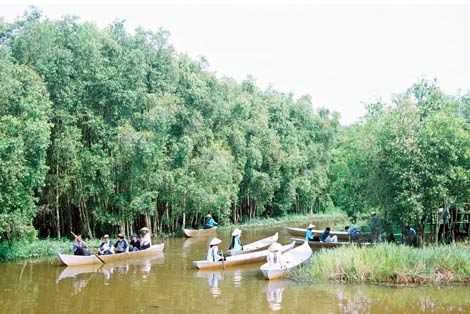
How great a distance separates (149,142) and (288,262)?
43.0ft

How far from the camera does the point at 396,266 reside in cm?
1562

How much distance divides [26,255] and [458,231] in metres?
19.8

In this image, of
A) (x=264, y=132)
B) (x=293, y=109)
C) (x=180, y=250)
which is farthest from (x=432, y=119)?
(x=293, y=109)

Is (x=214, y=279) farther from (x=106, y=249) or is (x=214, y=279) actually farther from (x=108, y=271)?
(x=106, y=249)

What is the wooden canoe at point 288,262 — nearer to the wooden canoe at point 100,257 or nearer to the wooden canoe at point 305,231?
the wooden canoe at point 100,257

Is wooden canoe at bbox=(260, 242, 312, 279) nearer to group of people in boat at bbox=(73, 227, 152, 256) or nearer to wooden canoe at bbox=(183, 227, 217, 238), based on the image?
group of people in boat at bbox=(73, 227, 152, 256)

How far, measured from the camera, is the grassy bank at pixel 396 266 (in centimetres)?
1548

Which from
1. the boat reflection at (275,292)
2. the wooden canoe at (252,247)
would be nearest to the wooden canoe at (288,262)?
the boat reflection at (275,292)

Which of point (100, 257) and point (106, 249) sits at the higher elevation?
point (106, 249)

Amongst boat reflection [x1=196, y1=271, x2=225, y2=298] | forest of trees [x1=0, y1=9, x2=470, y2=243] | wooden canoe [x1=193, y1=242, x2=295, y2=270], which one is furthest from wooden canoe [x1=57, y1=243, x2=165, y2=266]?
boat reflection [x1=196, y1=271, x2=225, y2=298]

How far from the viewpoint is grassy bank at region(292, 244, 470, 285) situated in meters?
15.5

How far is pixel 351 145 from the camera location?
21312mm

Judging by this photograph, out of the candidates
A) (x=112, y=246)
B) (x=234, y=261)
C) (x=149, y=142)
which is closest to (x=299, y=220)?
(x=149, y=142)

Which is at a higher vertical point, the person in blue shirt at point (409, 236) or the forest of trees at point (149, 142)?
the forest of trees at point (149, 142)
